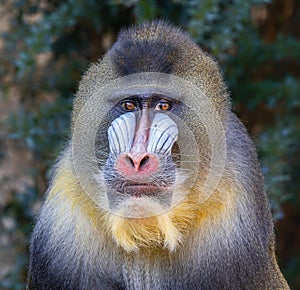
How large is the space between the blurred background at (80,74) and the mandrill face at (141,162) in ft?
5.25

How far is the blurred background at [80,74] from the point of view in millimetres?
4777

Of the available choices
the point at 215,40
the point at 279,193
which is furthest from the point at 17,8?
the point at 279,193

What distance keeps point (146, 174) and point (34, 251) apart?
786mm

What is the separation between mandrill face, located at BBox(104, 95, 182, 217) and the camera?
2883 millimetres

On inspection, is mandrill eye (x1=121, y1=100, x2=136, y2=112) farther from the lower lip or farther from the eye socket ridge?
the lower lip

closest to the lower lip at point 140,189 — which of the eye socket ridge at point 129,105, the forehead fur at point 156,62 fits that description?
the eye socket ridge at point 129,105

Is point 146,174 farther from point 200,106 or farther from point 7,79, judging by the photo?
point 7,79

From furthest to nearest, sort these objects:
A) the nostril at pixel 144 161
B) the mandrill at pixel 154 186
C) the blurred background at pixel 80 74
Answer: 1. the blurred background at pixel 80 74
2. the mandrill at pixel 154 186
3. the nostril at pixel 144 161

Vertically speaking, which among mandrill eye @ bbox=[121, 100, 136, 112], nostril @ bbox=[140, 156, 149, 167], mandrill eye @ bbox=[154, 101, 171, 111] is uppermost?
mandrill eye @ bbox=[154, 101, 171, 111]

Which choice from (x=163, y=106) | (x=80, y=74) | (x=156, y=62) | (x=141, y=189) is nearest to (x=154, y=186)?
(x=141, y=189)

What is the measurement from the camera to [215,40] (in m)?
4.60

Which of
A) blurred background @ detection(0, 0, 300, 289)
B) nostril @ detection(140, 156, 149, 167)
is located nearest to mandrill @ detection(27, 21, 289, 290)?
nostril @ detection(140, 156, 149, 167)

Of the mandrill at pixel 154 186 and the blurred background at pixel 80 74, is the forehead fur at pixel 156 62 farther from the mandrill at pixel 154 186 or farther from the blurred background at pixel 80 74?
the blurred background at pixel 80 74

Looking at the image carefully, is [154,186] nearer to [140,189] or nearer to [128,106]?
[140,189]
